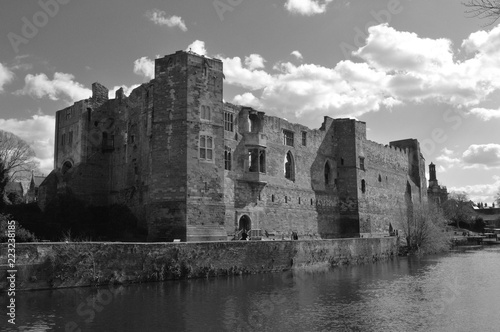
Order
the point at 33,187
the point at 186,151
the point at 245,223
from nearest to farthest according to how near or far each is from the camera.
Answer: the point at 186,151 → the point at 245,223 → the point at 33,187

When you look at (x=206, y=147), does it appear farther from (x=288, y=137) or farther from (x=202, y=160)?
(x=288, y=137)

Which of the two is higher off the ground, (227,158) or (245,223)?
(227,158)

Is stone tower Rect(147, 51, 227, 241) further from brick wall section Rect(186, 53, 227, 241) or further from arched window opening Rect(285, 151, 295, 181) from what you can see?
arched window opening Rect(285, 151, 295, 181)

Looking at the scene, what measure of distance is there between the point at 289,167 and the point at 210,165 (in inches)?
493

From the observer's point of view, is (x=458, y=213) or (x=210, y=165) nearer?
(x=210, y=165)

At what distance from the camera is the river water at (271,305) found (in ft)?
45.8

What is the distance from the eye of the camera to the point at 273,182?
35.2m

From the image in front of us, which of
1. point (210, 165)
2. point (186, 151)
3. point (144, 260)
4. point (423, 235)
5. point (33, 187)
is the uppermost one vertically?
point (33, 187)

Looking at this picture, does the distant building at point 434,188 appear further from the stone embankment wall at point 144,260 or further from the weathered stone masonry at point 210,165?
the stone embankment wall at point 144,260

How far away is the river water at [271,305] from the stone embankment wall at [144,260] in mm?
511

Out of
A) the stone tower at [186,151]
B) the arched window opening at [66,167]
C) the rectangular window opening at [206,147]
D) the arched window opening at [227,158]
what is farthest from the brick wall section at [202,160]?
the arched window opening at [66,167]

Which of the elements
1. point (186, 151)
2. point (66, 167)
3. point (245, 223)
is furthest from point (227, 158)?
point (66, 167)

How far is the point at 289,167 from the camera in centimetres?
3800

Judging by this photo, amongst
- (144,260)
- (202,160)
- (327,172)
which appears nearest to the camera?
(144,260)
